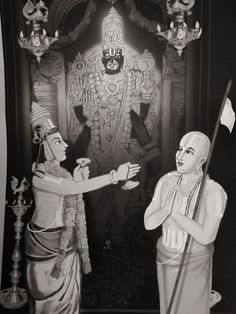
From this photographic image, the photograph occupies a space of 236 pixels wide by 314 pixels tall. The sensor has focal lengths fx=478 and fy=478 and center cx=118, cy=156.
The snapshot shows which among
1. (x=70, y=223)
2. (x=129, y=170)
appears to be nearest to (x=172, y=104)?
(x=129, y=170)

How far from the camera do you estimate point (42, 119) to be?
3072 millimetres

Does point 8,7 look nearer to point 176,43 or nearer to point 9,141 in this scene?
point 9,141

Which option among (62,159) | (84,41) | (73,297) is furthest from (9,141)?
(73,297)

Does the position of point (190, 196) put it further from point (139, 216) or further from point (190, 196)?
point (139, 216)

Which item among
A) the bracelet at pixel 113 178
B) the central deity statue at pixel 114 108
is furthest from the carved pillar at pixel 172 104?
the bracelet at pixel 113 178

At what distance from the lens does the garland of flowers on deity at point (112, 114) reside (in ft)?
9.92

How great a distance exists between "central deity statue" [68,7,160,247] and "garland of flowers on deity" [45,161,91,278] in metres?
0.12

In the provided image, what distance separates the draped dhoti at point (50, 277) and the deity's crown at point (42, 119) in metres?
0.63

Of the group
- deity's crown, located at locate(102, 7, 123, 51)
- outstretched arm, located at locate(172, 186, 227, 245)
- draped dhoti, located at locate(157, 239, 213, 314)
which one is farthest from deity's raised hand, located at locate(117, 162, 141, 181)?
deity's crown, located at locate(102, 7, 123, 51)

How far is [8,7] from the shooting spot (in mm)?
3010

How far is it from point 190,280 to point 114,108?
3.86 ft

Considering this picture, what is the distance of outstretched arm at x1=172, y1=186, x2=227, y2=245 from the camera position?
9.53 feet

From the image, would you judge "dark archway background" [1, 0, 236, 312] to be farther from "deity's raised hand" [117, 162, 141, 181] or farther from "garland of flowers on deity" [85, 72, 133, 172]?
"garland of flowers on deity" [85, 72, 133, 172]

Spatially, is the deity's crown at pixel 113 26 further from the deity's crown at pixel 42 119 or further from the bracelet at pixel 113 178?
the bracelet at pixel 113 178
